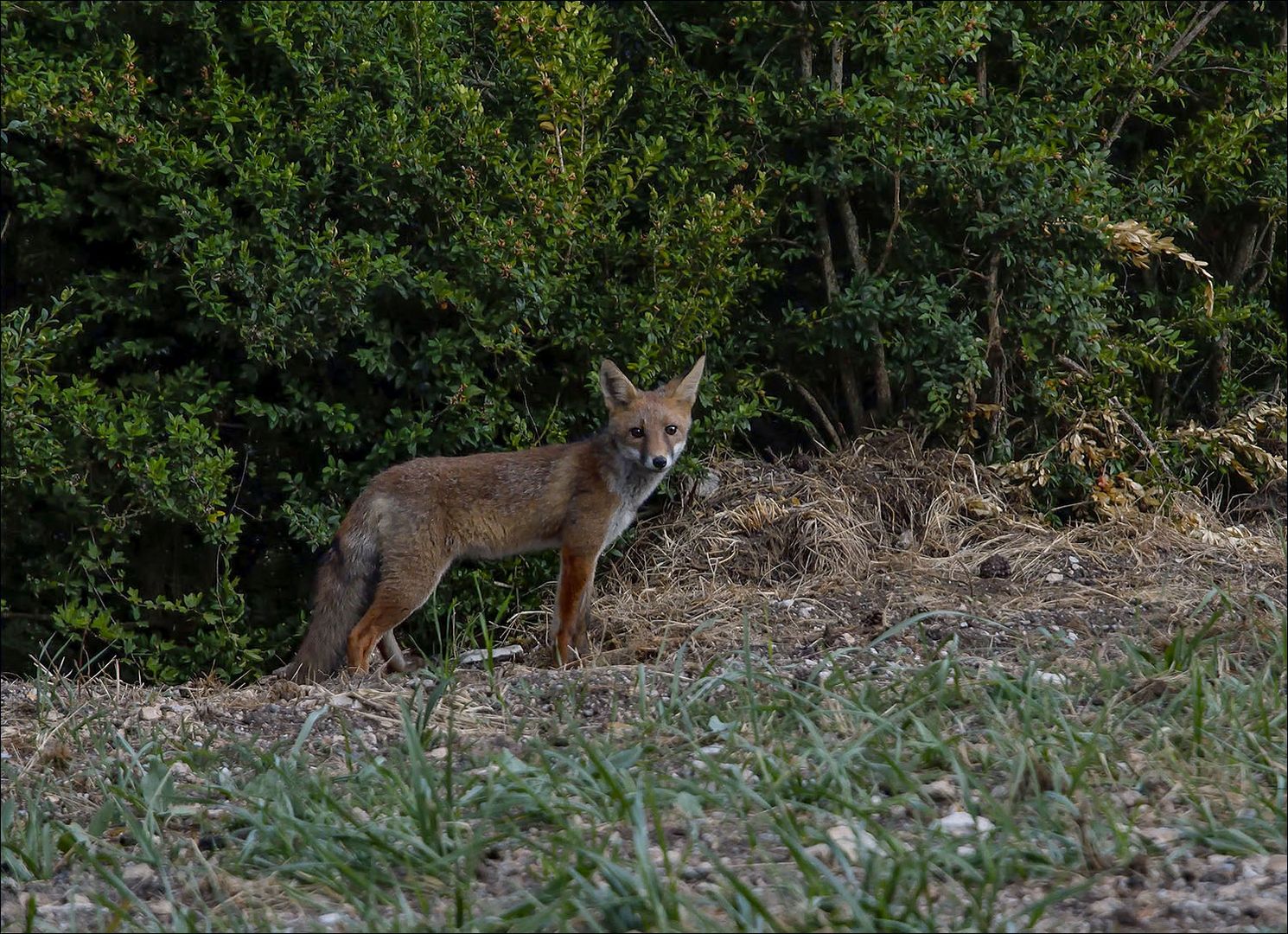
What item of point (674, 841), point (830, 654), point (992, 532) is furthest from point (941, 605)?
point (674, 841)

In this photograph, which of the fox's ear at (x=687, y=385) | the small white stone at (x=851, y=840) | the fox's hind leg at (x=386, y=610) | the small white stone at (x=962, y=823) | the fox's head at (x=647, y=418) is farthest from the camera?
the fox's ear at (x=687, y=385)

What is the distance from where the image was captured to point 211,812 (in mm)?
3871

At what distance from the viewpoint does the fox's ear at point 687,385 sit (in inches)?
266

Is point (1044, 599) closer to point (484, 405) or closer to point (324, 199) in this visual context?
point (484, 405)

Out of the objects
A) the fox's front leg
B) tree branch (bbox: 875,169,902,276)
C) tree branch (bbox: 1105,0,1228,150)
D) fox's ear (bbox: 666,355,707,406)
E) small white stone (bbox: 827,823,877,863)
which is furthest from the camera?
tree branch (bbox: 1105,0,1228,150)

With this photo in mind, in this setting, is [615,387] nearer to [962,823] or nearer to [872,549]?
[872,549]

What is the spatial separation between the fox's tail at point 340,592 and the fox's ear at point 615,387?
4.30 ft

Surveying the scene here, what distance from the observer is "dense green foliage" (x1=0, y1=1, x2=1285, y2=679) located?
6422 mm

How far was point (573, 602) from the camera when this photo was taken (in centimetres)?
650

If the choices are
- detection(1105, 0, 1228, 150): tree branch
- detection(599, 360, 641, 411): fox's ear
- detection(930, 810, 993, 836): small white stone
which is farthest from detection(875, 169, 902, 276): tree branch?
detection(930, 810, 993, 836): small white stone

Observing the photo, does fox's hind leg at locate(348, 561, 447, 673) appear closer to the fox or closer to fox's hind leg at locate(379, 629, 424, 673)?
the fox

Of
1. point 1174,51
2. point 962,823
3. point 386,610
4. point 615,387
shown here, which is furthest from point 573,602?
point 1174,51

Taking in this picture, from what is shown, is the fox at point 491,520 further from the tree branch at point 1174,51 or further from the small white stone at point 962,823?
the small white stone at point 962,823

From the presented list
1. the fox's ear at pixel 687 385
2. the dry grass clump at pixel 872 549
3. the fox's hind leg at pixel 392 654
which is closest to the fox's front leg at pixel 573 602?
the dry grass clump at pixel 872 549
